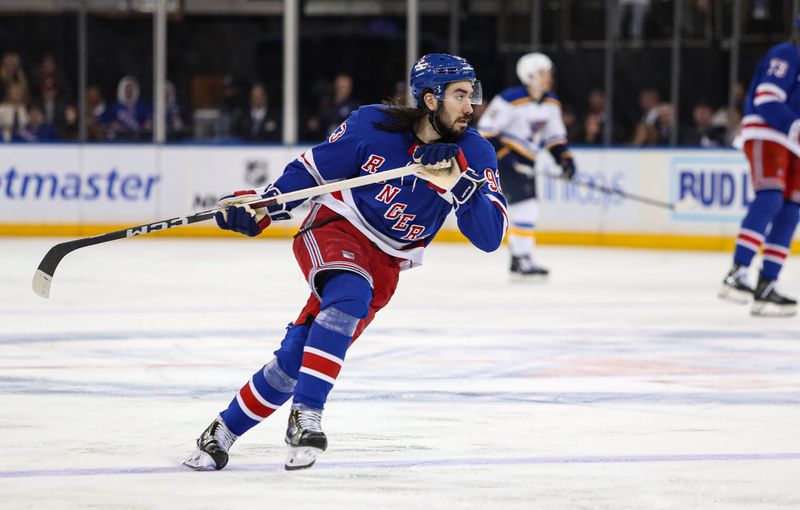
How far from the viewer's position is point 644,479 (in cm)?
368

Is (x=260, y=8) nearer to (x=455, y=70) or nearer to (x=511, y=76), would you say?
(x=511, y=76)

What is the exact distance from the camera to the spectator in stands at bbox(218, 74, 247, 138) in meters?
13.6

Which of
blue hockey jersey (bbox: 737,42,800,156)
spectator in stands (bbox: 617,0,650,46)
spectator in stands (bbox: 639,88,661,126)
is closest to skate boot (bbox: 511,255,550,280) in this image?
blue hockey jersey (bbox: 737,42,800,156)

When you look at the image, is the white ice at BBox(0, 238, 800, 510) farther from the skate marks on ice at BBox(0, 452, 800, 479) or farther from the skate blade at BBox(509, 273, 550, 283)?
the skate blade at BBox(509, 273, 550, 283)

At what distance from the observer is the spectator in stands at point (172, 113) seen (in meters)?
13.4

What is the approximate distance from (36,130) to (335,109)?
98.5 inches

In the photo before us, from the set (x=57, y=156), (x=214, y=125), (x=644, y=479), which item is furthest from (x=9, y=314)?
(x=214, y=125)

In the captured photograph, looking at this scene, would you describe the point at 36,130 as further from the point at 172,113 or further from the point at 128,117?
the point at 172,113

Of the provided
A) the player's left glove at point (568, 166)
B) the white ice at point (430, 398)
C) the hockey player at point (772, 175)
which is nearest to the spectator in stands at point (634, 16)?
the player's left glove at point (568, 166)

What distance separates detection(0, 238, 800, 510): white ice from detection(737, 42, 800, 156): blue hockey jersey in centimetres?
89

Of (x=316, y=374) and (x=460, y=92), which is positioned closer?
(x=316, y=374)

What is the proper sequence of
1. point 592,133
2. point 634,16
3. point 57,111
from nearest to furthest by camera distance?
point 592,133 < point 634,16 < point 57,111

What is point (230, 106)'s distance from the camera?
13.8 metres

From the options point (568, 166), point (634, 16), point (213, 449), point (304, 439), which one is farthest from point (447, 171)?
point (634, 16)
